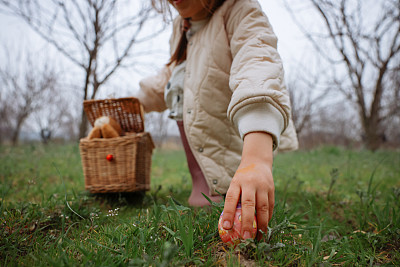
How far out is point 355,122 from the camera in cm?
2464

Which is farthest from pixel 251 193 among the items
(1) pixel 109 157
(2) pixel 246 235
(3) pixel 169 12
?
(3) pixel 169 12

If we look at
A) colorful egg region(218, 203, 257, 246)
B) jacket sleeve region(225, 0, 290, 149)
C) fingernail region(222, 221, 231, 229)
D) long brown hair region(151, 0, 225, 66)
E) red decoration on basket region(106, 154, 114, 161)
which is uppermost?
long brown hair region(151, 0, 225, 66)

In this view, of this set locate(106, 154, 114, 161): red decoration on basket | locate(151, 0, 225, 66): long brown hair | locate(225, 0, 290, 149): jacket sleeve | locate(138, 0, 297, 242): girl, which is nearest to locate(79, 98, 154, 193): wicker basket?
locate(106, 154, 114, 161): red decoration on basket

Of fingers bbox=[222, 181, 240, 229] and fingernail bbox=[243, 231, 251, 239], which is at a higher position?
fingers bbox=[222, 181, 240, 229]

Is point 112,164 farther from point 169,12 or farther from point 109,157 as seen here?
point 169,12

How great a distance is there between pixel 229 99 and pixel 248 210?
1.03 meters

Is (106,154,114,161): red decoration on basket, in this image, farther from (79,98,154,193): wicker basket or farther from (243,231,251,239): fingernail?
(243,231,251,239): fingernail

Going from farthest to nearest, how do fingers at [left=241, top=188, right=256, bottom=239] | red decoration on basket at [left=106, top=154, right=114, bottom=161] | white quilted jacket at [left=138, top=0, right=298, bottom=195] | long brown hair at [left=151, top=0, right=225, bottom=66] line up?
red decoration on basket at [left=106, top=154, right=114, bottom=161]
long brown hair at [left=151, top=0, right=225, bottom=66]
white quilted jacket at [left=138, top=0, right=298, bottom=195]
fingers at [left=241, top=188, right=256, bottom=239]

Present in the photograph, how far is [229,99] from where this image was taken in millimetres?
1797

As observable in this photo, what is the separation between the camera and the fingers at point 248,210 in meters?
0.92

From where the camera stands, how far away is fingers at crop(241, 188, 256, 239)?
0.92 m

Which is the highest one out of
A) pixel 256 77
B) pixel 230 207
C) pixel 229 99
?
pixel 256 77

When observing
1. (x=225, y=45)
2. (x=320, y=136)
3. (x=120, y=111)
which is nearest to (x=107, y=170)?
(x=120, y=111)

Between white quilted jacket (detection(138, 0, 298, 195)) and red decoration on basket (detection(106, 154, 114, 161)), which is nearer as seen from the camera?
white quilted jacket (detection(138, 0, 298, 195))
